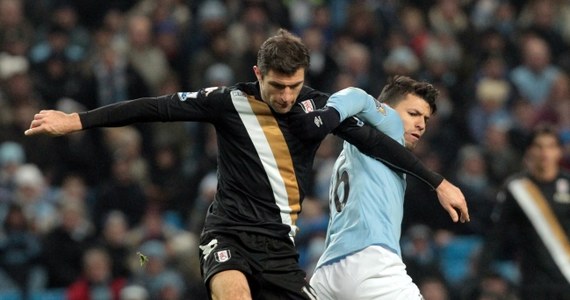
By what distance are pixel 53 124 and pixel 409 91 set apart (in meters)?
1.98

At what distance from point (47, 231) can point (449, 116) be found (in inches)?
172

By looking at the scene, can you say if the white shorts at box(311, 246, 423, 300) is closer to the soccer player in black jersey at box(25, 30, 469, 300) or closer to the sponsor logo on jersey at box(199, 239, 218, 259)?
the soccer player in black jersey at box(25, 30, 469, 300)

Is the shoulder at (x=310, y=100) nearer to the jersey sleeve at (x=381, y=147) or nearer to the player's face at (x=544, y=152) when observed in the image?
→ the jersey sleeve at (x=381, y=147)

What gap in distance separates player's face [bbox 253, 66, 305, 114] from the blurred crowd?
412 cm

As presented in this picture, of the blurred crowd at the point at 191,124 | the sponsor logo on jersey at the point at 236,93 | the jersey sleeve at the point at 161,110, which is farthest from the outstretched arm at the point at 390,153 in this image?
the blurred crowd at the point at 191,124

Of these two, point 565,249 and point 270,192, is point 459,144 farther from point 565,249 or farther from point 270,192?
point 270,192

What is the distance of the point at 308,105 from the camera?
6.89 meters

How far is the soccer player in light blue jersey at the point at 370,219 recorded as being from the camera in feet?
22.3

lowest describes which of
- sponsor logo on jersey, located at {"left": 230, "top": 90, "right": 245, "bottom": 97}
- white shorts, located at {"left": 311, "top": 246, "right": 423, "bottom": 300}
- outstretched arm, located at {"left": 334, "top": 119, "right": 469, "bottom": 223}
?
white shorts, located at {"left": 311, "top": 246, "right": 423, "bottom": 300}

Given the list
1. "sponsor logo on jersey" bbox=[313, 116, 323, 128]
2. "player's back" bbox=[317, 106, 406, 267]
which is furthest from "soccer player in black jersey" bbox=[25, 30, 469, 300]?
"player's back" bbox=[317, 106, 406, 267]

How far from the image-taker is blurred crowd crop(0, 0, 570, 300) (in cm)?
1208

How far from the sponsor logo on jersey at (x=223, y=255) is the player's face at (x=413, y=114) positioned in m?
1.29

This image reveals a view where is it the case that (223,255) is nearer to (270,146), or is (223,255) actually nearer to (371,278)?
(270,146)

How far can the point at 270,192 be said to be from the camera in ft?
22.4
